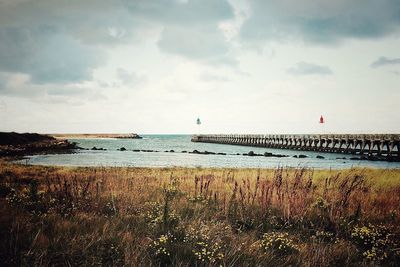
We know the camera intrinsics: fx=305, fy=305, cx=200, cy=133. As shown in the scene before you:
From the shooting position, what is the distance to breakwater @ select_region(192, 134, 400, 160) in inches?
1476

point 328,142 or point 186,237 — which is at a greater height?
point 328,142

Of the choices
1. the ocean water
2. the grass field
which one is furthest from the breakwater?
the grass field

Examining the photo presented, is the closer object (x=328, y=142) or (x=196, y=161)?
(x=196, y=161)

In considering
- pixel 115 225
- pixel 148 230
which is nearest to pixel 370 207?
pixel 148 230

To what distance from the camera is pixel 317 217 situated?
6473mm

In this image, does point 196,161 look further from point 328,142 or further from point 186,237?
point 186,237

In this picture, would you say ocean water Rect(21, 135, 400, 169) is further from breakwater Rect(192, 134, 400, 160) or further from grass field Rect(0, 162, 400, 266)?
grass field Rect(0, 162, 400, 266)

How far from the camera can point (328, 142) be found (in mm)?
48656

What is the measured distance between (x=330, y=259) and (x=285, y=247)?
2.03 ft

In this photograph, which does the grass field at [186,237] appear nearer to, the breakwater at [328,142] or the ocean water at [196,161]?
the ocean water at [196,161]

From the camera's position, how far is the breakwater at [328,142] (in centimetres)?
3750

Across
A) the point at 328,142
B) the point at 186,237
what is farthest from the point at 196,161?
the point at 186,237

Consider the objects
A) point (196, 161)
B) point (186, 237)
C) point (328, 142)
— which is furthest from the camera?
point (328, 142)

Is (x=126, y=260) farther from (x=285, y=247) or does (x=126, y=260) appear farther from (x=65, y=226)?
(x=285, y=247)
